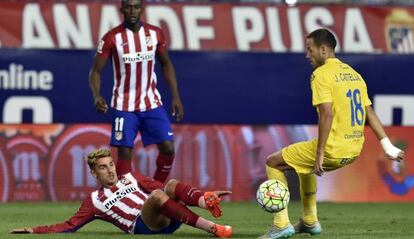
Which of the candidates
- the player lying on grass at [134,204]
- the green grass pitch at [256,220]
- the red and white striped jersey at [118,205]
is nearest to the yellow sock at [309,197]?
the green grass pitch at [256,220]

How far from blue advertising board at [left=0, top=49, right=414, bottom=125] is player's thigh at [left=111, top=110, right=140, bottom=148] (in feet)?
16.6

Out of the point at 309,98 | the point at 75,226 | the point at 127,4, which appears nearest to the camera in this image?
the point at 75,226

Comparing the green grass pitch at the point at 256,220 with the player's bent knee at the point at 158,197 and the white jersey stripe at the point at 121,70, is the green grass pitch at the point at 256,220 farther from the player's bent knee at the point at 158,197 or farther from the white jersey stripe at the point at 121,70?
the white jersey stripe at the point at 121,70

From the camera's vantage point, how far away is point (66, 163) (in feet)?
53.1

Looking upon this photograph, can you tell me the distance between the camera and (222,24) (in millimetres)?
19234

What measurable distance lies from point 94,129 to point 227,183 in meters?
1.93

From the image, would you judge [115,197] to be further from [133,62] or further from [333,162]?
[133,62]

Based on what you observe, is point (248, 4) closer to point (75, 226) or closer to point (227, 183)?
point (227, 183)

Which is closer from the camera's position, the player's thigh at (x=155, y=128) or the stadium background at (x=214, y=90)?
the player's thigh at (x=155, y=128)

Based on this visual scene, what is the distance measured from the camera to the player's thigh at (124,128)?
11750mm

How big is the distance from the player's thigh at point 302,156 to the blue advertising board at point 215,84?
300 inches

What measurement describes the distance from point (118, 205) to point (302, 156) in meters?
1.51

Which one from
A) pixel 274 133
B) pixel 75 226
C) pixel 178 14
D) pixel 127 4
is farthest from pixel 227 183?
pixel 75 226

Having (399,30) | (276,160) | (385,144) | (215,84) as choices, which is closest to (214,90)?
(215,84)
